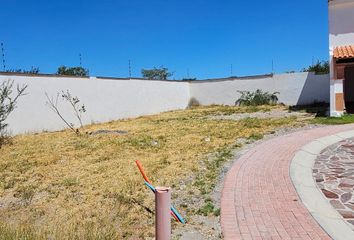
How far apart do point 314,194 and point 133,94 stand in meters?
18.5

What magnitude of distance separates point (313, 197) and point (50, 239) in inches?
163

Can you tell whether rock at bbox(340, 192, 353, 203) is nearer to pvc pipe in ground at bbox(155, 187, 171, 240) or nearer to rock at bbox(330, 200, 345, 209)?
rock at bbox(330, 200, 345, 209)

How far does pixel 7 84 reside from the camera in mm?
15164

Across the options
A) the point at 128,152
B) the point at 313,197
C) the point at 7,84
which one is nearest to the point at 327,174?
the point at 313,197

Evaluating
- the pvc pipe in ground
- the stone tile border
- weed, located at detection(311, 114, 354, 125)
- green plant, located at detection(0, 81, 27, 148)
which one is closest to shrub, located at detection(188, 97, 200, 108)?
weed, located at detection(311, 114, 354, 125)

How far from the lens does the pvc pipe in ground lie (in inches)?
158

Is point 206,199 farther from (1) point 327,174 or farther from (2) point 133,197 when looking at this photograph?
(1) point 327,174

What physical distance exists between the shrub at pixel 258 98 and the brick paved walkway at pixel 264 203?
16873 mm

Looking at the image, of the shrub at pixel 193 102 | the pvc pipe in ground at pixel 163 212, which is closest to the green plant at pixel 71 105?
the shrub at pixel 193 102

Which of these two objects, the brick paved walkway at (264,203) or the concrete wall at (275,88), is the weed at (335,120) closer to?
the brick paved walkway at (264,203)

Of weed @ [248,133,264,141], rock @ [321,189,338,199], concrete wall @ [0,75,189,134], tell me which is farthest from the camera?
concrete wall @ [0,75,189,134]

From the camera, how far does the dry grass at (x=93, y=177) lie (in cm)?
516

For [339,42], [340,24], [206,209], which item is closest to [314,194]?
[206,209]

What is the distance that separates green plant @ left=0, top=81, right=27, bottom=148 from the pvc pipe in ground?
1082 cm
